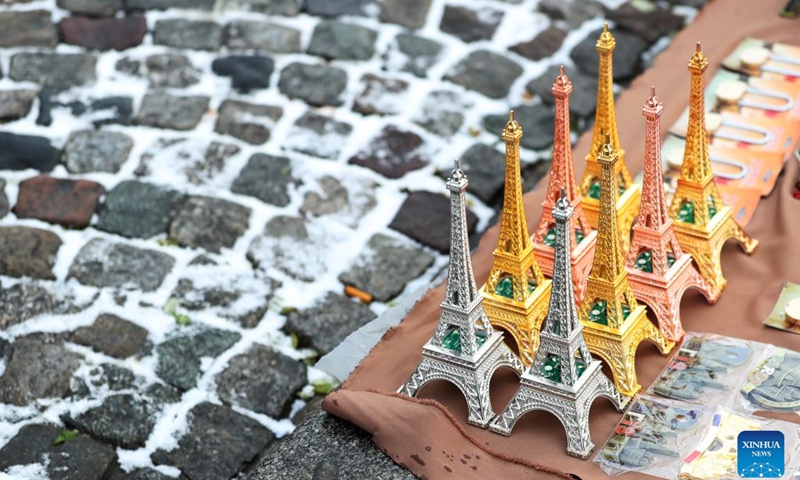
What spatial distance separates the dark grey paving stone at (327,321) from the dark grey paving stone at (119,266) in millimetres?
697

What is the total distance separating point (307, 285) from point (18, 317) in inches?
50.5

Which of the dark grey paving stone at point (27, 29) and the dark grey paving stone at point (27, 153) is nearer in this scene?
the dark grey paving stone at point (27, 153)

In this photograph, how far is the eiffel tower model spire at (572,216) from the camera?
4.83 m

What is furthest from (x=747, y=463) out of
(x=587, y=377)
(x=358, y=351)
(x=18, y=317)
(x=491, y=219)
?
(x=18, y=317)

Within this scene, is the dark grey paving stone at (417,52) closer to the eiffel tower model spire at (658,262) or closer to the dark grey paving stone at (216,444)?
the eiffel tower model spire at (658,262)

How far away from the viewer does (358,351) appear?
5.33m

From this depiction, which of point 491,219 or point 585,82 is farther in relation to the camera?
point 585,82

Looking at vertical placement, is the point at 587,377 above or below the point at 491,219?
below

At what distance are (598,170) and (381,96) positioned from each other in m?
2.06

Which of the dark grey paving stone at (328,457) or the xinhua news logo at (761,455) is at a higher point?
the xinhua news logo at (761,455)

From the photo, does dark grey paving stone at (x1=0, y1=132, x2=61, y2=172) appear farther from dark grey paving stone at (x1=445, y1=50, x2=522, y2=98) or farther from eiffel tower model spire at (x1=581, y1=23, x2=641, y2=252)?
eiffel tower model spire at (x1=581, y1=23, x2=641, y2=252)

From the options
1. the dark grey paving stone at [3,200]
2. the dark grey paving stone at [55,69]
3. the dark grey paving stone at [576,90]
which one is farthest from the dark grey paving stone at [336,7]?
the dark grey paving stone at [3,200]

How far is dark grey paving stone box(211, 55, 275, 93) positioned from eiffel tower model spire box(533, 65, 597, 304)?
258 cm

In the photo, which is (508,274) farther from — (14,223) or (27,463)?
(14,223)
